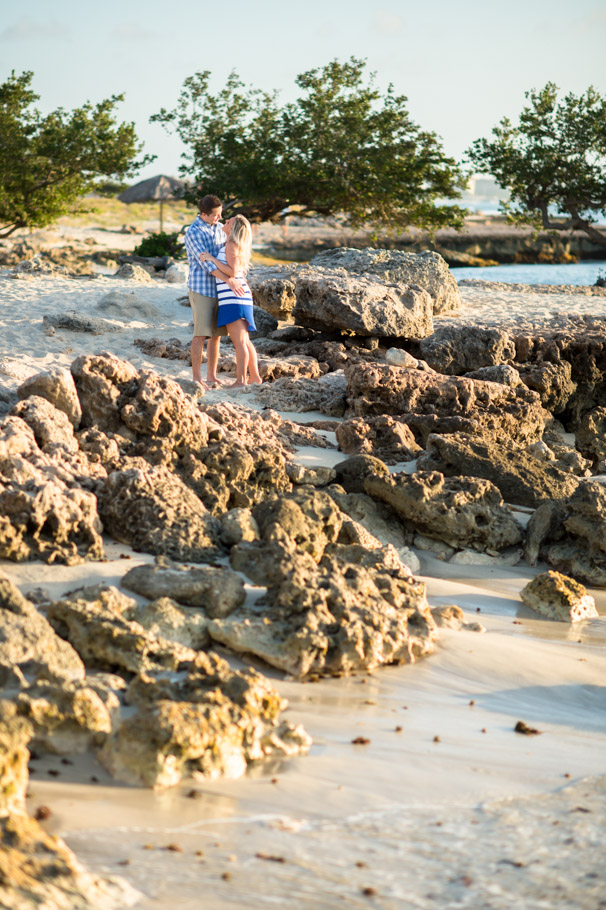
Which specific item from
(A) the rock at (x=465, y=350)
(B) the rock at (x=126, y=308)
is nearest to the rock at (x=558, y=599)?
(A) the rock at (x=465, y=350)

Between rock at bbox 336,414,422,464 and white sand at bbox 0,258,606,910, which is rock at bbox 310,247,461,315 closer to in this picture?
rock at bbox 336,414,422,464

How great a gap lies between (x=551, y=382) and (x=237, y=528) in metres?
6.00

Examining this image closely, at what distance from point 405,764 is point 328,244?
3864cm

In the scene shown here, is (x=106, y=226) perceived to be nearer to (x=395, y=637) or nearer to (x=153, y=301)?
(x=153, y=301)

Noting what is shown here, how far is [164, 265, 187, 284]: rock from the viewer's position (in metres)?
16.0

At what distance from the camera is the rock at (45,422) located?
5.61 m

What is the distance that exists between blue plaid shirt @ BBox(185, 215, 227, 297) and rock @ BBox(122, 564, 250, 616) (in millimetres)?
4760

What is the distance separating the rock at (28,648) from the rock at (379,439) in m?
4.27

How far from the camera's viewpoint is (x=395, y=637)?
14.8ft

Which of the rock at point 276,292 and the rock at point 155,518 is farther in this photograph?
the rock at point 276,292

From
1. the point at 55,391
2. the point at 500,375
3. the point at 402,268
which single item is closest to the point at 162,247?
the point at 402,268

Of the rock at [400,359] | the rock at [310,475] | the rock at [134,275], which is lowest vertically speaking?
the rock at [310,475]

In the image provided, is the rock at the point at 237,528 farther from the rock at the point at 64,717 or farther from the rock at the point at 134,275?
the rock at the point at 134,275

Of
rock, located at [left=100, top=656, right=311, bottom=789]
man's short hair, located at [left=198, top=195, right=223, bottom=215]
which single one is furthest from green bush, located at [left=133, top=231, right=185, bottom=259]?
rock, located at [left=100, top=656, right=311, bottom=789]
